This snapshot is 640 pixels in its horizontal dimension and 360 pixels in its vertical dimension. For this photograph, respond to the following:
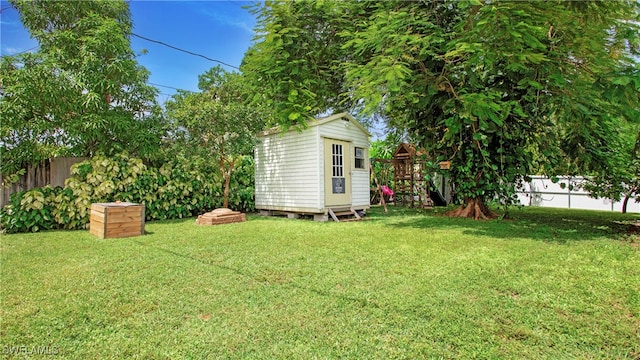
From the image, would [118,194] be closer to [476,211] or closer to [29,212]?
[29,212]

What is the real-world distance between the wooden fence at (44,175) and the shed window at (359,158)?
632cm

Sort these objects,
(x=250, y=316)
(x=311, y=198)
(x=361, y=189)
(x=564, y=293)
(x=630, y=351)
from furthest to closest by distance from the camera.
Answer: (x=361, y=189), (x=311, y=198), (x=564, y=293), (x=250, y=316), (x=630, y=351)

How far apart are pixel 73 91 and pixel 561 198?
15.0 m

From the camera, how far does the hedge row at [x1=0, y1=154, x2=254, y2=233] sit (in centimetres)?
577

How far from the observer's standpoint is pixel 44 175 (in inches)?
256

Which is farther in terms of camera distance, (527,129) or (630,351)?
(527,129)

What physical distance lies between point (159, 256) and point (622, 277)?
4.88 m

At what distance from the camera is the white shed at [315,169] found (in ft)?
24.1

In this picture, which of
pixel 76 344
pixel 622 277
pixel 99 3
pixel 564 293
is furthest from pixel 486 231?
pixel 99 3

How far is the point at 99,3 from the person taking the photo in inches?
271

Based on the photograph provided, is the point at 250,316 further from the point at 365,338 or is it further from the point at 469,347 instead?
the point at 469,347

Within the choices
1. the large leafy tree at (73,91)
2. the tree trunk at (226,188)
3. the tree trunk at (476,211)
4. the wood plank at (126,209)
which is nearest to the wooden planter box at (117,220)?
the wood plank at (126,209)

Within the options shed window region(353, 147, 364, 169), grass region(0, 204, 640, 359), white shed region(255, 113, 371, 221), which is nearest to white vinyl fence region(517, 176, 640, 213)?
shed window region(353, 147, 364, 169)

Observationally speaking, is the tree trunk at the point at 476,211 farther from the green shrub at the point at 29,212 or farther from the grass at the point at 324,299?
the green shrub at the point at 29,212
